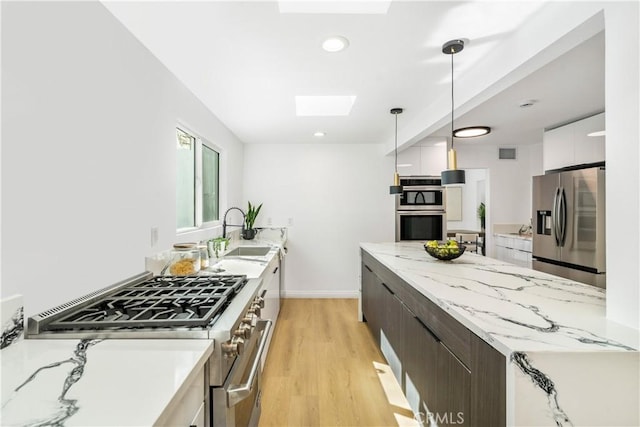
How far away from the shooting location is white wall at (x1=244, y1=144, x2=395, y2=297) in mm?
4480

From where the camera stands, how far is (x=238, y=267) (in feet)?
6.82

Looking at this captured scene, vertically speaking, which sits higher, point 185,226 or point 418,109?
point 418,109

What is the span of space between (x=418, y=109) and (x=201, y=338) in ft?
8.95

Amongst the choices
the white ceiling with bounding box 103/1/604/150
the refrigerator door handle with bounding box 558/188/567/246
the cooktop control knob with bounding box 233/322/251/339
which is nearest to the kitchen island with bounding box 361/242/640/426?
the cooktop control knob with bounding box 233/322/251/339

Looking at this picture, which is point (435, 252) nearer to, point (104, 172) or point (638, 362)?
point (638, 362)

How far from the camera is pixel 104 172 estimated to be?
54.7 inches

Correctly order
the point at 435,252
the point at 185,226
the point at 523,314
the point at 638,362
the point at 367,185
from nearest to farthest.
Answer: the point at 638,362 → the point at 523,314 → the point at 435,252 → the point at 185,226 → the point at 367,185

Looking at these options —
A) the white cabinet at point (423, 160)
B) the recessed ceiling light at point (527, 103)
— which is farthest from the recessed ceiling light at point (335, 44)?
the white cabinet at point (423, 160)

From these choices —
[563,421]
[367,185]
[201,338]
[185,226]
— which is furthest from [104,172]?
[367,185]

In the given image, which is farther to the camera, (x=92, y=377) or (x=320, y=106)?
(x=320, y=106)

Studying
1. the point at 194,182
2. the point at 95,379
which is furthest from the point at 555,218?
the point at 95,379

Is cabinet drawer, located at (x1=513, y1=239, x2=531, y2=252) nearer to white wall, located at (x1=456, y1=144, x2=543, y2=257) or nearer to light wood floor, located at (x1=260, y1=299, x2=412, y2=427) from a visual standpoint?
white wall, located at (x1=456, y1=144, x2=543, y2=257)

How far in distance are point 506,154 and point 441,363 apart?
4.26m

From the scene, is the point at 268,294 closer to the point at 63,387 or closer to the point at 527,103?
the point at 63,387
